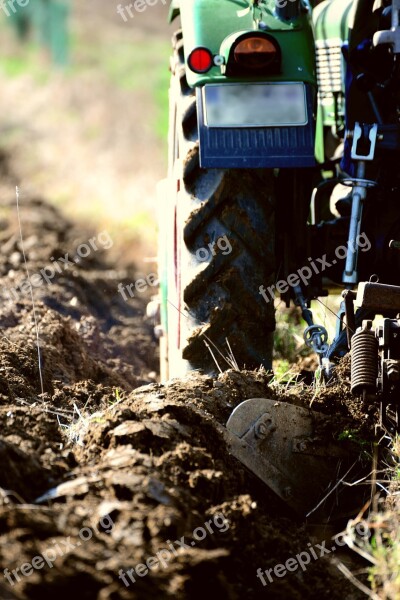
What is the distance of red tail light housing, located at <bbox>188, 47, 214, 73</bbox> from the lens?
4.14 meters

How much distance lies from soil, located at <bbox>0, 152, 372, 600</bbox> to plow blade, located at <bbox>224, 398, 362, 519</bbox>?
5 cm

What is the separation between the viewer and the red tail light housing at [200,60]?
4141 mm

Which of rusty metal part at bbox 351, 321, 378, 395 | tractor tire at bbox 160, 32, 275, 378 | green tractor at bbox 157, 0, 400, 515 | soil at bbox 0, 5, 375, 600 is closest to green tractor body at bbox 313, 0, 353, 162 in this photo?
green tractor at bbox 157, 0, 400, 515

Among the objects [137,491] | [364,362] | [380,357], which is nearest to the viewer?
[137,491]

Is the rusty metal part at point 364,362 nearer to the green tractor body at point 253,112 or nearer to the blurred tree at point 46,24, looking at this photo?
the green tractor body at point 253,112

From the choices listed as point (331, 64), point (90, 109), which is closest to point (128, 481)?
point (331, 64)

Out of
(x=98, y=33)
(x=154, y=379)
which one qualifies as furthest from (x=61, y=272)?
(x=98, y=33)

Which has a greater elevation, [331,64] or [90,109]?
[331,64]

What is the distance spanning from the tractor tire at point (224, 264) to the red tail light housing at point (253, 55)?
0.82 feet

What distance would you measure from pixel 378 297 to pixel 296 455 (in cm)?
59

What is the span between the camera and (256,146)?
4121 millimetres

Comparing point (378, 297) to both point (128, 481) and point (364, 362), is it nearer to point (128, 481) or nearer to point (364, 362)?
point (364, 362)

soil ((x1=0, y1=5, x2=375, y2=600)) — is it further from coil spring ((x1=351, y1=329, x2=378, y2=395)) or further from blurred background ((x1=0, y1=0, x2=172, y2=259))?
blurred background ((x1=0, y1=0, x2=172, y2=259))

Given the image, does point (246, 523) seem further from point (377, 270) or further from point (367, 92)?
point (367, 92)
